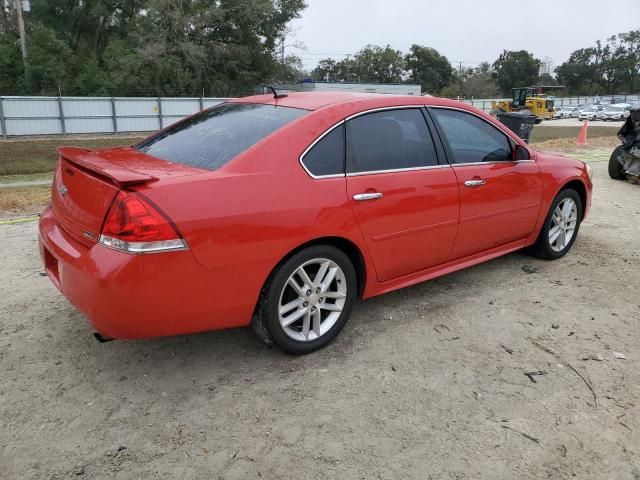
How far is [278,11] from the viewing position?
44.4 m

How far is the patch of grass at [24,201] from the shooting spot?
280 inches

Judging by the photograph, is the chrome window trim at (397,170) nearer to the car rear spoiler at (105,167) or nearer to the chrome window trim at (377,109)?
the chrome window trim at (377,109)

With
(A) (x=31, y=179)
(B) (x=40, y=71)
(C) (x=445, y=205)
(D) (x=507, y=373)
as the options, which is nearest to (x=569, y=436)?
(D) (x=507, y=373)

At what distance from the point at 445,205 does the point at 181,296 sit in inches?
77.6

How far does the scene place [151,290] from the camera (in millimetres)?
2578

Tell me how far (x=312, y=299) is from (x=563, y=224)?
9.75 feet

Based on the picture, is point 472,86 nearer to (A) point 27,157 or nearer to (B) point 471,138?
(A) point 27,157

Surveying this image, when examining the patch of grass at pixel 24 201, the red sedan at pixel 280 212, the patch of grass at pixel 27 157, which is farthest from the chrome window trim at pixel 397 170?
the patch of grass at pixel 27 157

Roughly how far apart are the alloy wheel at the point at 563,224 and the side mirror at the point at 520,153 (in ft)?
2.38

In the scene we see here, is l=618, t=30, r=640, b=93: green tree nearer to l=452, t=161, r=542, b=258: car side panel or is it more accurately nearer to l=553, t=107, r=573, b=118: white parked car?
l=553, t=107, r=573, b=118: white parked car

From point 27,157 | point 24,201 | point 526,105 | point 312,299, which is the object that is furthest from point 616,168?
point 526,105

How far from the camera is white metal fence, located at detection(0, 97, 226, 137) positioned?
2456cm

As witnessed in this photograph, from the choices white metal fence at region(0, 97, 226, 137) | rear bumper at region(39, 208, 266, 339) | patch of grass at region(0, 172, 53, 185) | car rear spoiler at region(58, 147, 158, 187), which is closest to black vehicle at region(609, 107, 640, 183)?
rear bumper at region(39, 208, 266, 339)

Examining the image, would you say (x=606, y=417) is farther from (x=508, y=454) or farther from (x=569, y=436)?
(x=508, y=454)
